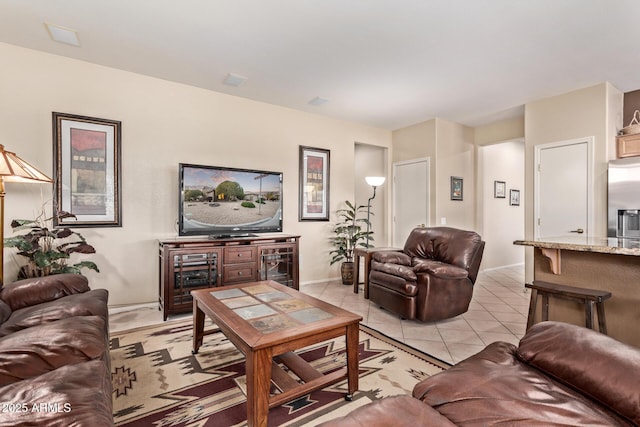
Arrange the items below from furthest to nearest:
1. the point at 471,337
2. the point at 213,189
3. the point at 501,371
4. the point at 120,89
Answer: the point at 213,189 → the point at 120,89 → the point at 471,337 → the point at 501,371

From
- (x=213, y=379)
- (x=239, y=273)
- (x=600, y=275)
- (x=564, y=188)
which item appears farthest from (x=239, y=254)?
(x=564, y=188)

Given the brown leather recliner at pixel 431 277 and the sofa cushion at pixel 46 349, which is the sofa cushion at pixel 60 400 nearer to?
the sofa cushion at pixel 46 349

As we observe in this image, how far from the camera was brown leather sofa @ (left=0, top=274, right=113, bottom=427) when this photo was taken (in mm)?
954

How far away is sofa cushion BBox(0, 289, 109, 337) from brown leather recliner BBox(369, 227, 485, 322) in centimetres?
253

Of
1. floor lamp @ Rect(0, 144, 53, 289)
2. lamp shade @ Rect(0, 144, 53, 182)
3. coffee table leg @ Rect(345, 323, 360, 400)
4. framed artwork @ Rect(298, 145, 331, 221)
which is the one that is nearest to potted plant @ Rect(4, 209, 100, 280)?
floor lamp @ Rect(0, 144, 53, 289)

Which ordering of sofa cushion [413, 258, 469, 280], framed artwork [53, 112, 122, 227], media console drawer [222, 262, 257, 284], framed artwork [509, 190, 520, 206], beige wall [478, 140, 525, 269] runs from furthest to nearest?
framed artwork [509, 190, 520, 206]
beige wall [478, 140, 525, 269]
media console drawer [222, 262, 257, 284]
framed artwork [53, 112, 122, 227]
sofa cushion [413, 258, 469, 280]

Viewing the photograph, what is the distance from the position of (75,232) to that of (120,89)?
1.63 m

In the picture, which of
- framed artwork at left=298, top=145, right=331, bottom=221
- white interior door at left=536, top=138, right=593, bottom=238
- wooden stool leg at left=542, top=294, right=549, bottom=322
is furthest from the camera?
framed artwork at left=298, top=145, right=331, bottom=221

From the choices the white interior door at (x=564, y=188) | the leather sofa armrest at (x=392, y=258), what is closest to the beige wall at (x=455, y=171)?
the white interior door at (x=564, y=188)

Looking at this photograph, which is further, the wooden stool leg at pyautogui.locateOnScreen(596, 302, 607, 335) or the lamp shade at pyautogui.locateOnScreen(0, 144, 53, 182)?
the lamp shade at pyautogui.locateOnScreen(0, 144, 53, 182)

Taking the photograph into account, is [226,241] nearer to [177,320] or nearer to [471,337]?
[177,320]

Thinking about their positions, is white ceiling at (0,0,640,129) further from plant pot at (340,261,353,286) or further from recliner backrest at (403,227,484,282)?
plant pot at (340,261,353,286)

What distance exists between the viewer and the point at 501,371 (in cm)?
117

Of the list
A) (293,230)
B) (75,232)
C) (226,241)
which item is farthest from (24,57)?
(293,230)
